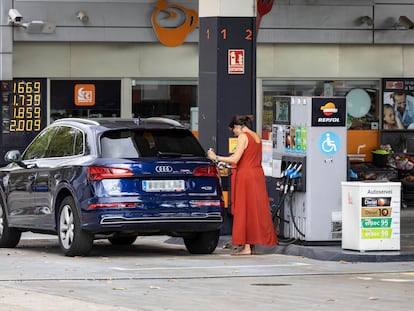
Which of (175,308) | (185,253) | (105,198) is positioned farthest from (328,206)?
(175,308)

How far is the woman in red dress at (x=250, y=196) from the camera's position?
15.7 metres

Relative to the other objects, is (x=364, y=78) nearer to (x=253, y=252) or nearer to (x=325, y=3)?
(x=325, y=3)

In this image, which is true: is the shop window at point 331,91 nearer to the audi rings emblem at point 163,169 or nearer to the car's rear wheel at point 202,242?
the car's rear wheel at point 202,242

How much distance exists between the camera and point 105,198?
14.6 metres

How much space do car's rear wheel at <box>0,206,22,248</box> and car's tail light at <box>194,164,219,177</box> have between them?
10.4 ft

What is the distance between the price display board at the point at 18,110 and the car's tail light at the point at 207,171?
10.4m

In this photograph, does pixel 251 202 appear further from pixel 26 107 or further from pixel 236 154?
pixel 26 107

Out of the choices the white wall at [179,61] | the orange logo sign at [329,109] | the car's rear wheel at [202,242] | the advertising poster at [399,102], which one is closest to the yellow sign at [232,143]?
the car's rear wheel at [202,242]

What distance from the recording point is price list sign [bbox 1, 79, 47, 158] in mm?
24906

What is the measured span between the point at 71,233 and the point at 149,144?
1.43m

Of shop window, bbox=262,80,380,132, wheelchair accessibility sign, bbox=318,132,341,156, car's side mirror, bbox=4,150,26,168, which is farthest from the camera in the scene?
shop window, bbox=262,80,380,132

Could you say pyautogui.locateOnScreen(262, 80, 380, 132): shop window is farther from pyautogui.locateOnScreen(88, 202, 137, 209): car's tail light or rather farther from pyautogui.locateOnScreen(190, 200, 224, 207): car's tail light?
pyautogui.locateOnScreen(88, 202, 137, 209): car's tail light

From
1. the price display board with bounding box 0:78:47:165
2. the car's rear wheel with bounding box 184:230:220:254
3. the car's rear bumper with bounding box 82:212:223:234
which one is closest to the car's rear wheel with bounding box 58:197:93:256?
the car's rear bumper with bounding box 82:212:223:234

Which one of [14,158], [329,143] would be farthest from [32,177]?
[329,143]
